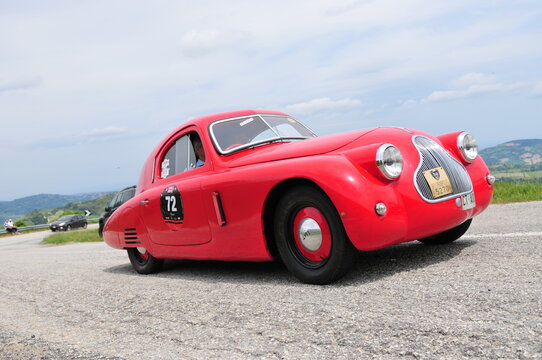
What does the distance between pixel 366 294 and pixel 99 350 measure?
1637mm

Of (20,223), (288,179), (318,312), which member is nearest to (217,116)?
(288,179)

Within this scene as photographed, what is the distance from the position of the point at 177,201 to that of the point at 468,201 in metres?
2.66

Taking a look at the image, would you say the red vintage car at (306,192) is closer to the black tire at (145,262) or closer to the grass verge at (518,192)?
the black tire at (145,262)

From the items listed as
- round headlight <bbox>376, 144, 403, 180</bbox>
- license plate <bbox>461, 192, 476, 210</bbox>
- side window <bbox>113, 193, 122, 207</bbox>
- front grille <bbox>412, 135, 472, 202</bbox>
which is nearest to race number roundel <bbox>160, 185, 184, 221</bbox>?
round headlight <bbox>376, 144, 403, 180</bbox>

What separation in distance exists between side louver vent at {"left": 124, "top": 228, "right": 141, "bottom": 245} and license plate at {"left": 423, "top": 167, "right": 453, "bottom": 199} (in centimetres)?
350

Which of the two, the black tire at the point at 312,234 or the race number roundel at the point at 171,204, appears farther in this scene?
the race number roundel at the point at 171,204

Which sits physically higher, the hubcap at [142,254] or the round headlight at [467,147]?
the round headlight at [467,147]

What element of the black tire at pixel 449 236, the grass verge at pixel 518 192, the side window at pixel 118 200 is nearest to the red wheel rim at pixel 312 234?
the black tire at pixel 449 236

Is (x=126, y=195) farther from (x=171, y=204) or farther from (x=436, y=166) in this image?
(x=436, y=166)

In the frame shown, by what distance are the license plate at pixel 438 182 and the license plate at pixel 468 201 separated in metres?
0.16

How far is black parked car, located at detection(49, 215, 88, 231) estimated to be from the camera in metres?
35.1

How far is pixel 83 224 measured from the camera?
38.2 meters

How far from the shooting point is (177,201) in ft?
16.3

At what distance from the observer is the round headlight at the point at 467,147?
4410 millimetres
